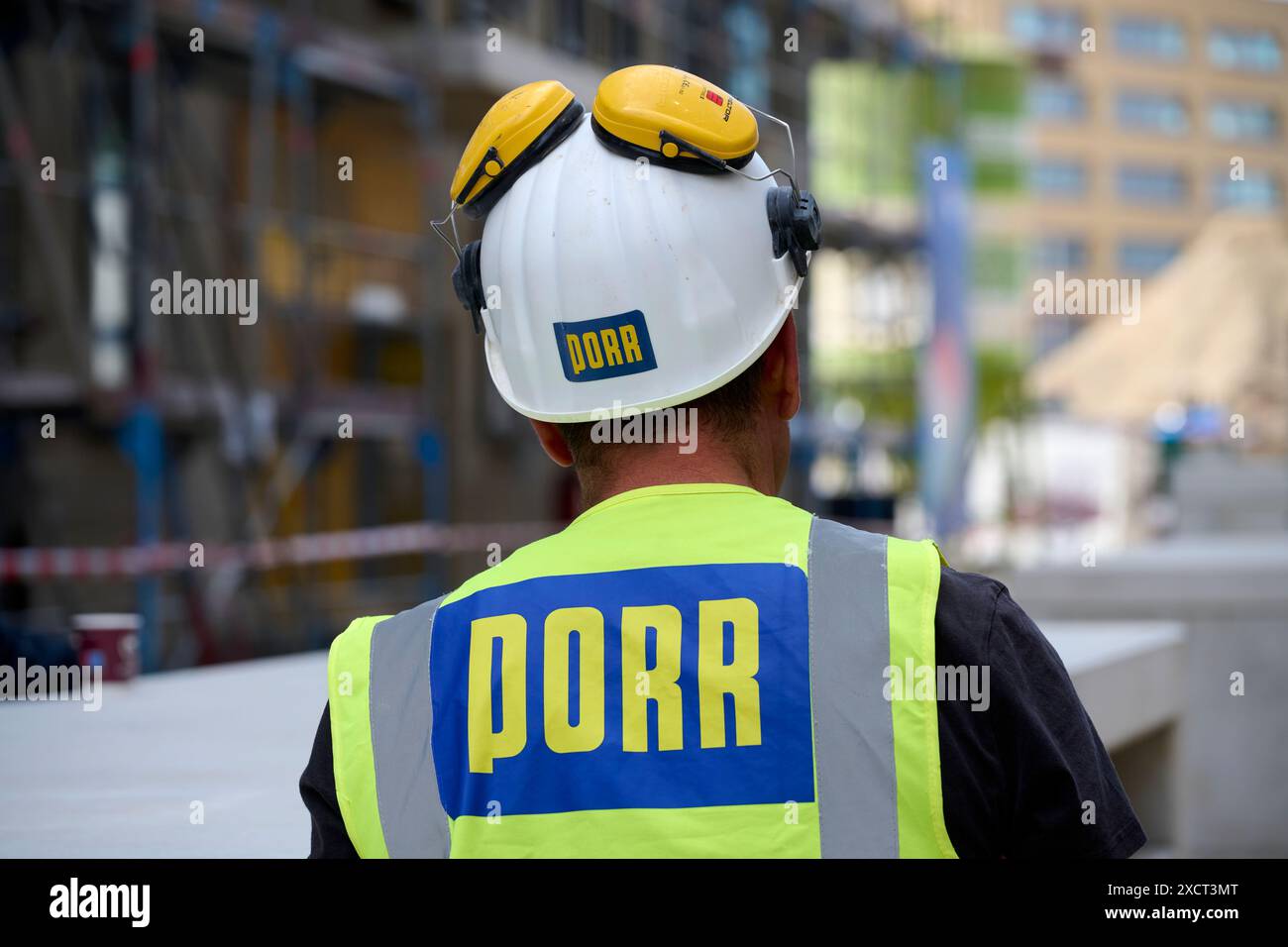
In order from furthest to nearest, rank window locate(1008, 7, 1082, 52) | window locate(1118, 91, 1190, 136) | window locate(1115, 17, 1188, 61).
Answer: window locate(1115, 17, 1188, 61)
window locate(1118, 91, 1190, 136)
window locate(1008, 7, 1082, 52)

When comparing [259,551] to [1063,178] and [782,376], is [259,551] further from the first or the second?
[1063,178]

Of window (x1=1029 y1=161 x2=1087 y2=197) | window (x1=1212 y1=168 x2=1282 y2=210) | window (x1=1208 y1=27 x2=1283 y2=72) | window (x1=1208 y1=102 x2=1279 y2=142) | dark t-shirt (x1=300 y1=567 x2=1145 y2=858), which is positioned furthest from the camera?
window (x1=1212 y1=168 x2=1282 y2=210)

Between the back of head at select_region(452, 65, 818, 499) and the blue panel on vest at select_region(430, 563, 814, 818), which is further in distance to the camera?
the back of head at select_region(452, 65, 818, 499)

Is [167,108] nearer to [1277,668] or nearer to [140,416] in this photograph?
[140,416]

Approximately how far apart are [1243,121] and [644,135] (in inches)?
3215

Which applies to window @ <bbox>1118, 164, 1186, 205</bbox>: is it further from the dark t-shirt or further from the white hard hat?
the dark t-shirt

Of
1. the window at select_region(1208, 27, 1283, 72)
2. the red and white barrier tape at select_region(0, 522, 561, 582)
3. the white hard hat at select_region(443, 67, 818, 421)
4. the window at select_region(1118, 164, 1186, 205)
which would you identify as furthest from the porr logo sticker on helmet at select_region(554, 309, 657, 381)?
the window at select_region(1208, 27, 1283, 72)

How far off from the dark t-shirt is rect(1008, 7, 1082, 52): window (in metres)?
64.0

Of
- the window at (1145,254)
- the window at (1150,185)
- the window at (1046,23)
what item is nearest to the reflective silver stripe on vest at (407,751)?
the window at (1046,23)

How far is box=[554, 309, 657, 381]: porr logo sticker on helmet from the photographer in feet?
5.89

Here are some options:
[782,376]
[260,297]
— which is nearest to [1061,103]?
[260,297]

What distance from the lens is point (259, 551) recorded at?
10922mm

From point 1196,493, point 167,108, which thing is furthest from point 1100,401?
point 167,108

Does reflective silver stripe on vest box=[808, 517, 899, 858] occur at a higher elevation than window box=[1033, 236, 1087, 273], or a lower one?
lower
